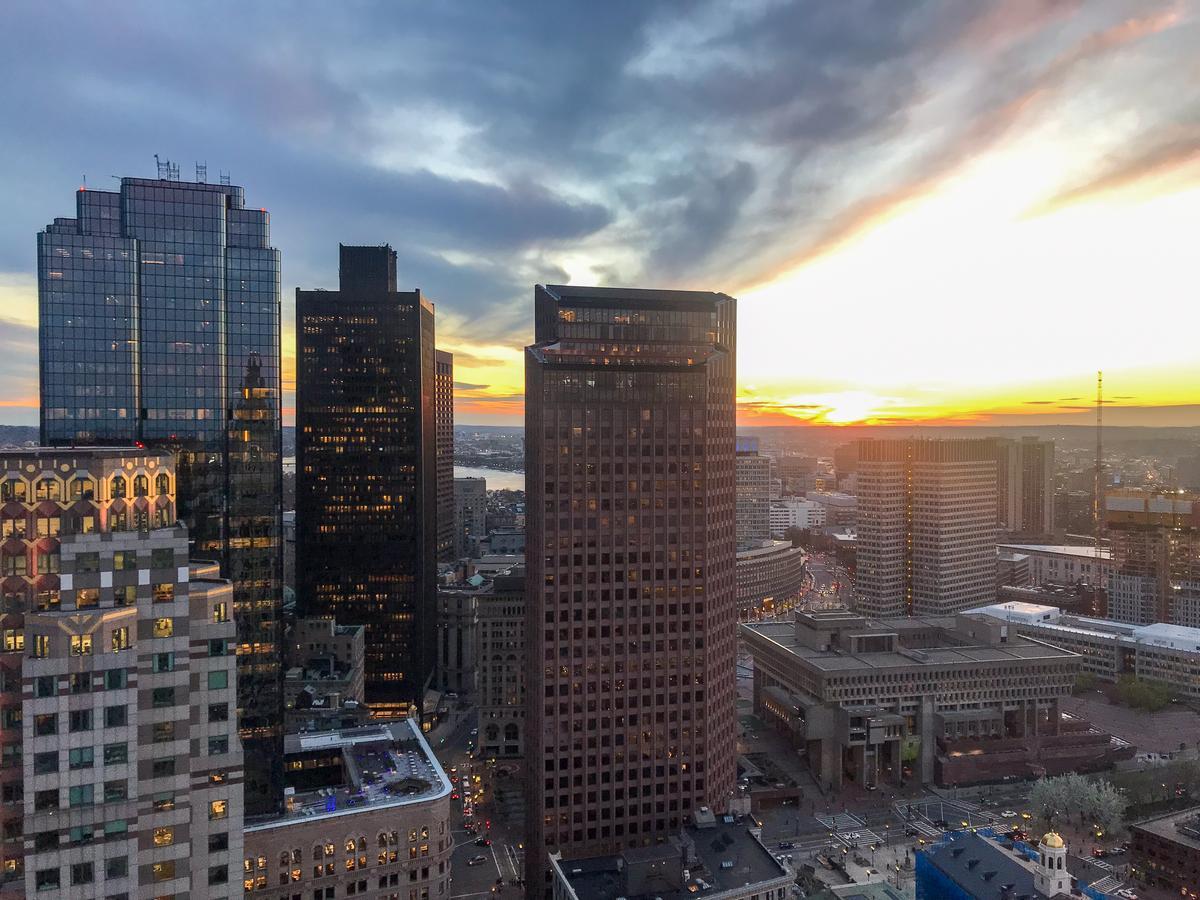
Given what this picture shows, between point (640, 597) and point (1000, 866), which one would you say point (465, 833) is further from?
point (1000, 866)

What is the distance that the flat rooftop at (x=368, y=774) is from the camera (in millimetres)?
104312

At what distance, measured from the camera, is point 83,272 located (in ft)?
429

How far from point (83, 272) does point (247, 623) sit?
63555 mm

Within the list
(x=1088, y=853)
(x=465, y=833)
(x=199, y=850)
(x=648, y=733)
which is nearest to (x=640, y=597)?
(x=648, y=733)

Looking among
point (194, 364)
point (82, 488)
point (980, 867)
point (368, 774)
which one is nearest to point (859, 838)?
point (980, 867)

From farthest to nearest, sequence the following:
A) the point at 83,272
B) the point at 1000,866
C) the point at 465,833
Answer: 1. the point at 465,833
2. the point at 83,272
3. the point at 1000,866

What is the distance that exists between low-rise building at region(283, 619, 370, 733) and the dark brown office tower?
53410 mm

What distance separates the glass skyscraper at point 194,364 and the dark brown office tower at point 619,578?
4549cm

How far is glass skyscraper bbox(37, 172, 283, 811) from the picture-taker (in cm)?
13062

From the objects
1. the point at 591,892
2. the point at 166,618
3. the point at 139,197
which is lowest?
the point at 591,892

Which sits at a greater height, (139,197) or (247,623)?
(139,197)

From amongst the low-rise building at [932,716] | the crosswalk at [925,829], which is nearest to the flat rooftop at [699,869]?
the crosswalk at [925,829]

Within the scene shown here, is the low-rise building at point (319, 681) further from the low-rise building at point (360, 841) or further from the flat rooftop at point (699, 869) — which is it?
the flat rooftop at point (699, 869)

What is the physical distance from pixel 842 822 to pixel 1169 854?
182 ft
